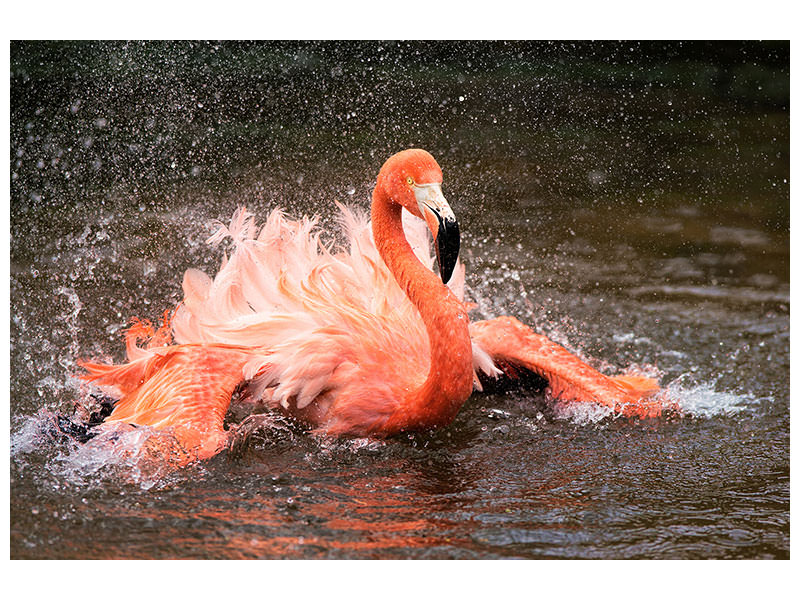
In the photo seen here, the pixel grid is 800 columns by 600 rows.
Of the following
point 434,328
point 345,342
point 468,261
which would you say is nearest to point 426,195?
point 434,328

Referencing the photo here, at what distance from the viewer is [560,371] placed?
14.8ft

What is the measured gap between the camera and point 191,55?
4598 millimetres

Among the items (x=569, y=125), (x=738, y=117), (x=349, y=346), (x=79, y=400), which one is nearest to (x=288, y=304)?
(x=349, y=346)

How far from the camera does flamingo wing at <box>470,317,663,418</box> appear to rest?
4426 millimetres

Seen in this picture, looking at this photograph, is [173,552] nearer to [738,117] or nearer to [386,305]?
[386,305]

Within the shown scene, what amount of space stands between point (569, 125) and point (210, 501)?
3202 mm

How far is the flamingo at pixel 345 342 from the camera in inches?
152

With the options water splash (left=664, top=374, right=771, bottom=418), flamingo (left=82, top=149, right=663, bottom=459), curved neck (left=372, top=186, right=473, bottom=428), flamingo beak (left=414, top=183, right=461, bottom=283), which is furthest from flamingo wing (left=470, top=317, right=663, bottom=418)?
flamingo beak (left=414, top=183, right=461, bottom=283)

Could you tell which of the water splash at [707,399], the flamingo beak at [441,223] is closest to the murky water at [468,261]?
the water splash at [707,399]

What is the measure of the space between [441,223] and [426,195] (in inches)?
6.8

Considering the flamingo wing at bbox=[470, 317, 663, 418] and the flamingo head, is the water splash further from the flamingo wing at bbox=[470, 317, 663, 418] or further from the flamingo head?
the flamingo head

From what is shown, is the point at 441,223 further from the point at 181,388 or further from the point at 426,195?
the point at 181,388

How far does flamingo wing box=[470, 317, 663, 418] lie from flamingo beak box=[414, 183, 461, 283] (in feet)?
2.97

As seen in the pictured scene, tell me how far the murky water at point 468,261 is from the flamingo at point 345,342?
16cm
